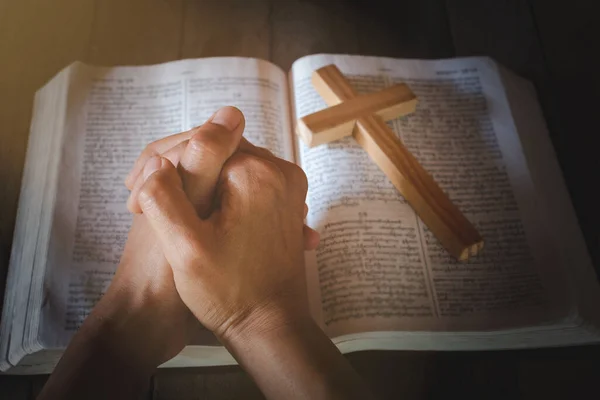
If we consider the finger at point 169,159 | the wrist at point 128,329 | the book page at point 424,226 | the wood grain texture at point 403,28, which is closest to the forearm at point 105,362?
the wrist at point 128,329

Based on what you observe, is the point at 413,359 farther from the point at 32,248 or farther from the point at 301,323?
the point at 32,248

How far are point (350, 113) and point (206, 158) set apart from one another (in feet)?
0.84

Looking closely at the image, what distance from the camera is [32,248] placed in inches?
23.7

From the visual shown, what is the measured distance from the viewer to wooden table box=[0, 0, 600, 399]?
0.70 meters

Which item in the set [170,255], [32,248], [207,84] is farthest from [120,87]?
[170,255]

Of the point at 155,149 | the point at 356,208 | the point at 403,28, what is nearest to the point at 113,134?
the point at 155,149

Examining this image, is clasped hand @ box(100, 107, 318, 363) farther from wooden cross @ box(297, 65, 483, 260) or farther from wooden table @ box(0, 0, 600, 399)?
wooden table @ box(0, 0, 600, 399)

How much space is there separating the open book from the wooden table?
0.04 metres

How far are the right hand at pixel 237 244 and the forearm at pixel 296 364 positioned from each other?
11mm

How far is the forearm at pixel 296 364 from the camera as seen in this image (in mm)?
462

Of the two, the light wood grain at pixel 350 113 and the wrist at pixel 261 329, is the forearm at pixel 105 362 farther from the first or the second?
the light wood grain at pixel 350 113

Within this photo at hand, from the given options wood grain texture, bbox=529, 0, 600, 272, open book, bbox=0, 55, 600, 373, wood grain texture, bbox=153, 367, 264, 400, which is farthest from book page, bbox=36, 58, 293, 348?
wood grain texture, bbox=529, 0, 600, 272

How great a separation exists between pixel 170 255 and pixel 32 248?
9.9 inches

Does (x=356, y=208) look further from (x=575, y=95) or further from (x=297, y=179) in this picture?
(x=575, y=95)
